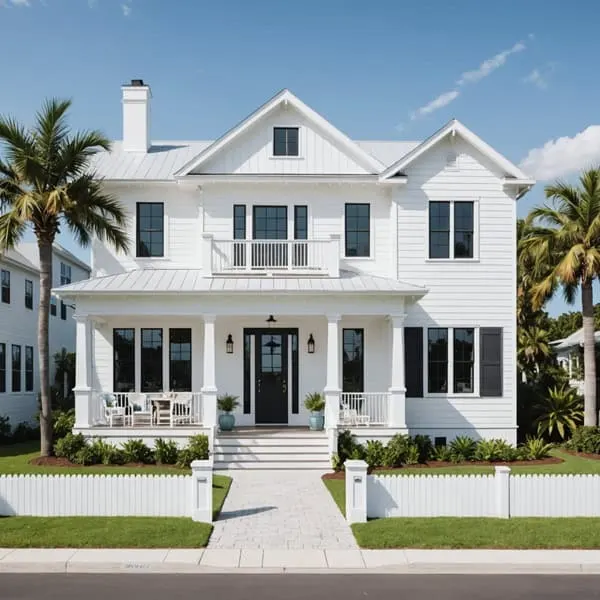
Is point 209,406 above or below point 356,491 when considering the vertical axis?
above

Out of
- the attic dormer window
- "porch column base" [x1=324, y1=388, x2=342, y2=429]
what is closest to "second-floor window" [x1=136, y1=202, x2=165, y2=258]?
the attic dormer window

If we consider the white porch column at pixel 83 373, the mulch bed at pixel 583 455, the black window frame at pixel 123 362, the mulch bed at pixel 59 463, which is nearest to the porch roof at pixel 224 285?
the white porch column at pixel 83 373

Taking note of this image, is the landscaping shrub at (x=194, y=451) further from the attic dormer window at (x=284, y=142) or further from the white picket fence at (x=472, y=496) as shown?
the attic dormer window at (x=284, y=142)

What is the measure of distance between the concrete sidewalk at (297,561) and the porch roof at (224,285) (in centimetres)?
888

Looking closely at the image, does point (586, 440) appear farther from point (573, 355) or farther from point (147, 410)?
point (573, 355)

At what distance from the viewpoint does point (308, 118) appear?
67.5 feet

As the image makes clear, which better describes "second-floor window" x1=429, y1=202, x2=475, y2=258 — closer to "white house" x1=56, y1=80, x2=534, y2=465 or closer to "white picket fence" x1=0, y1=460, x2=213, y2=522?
"white house" x1=56, y1=80, x2=534, y2=465

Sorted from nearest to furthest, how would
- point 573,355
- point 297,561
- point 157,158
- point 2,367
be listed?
1. point 297,561
2. point 157,158
3. point 2,367
4. point 573,355

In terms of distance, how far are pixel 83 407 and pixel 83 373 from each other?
2.86 ft

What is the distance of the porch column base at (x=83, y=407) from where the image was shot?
17.7 metres

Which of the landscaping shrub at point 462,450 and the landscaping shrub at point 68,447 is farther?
the landscaping shrub at point 462,450

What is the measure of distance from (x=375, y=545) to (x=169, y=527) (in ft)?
10.5

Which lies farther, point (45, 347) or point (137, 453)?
point (45, 347)

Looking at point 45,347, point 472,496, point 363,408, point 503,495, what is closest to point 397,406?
point 363,408
